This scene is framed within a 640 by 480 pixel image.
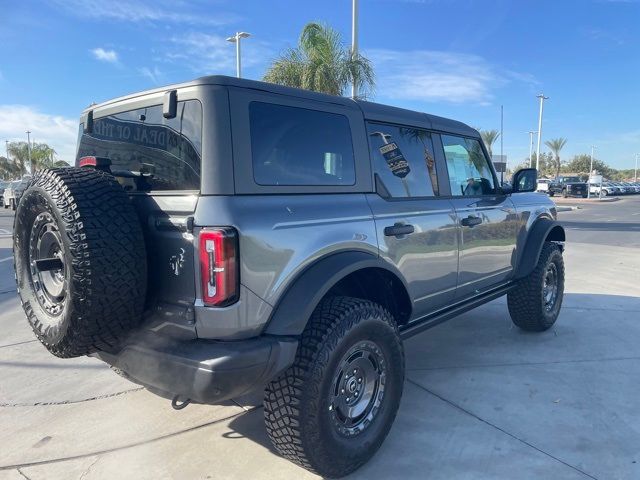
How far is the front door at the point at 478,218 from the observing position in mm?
3857

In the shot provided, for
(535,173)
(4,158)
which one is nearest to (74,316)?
(535,173)

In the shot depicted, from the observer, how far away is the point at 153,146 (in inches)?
105

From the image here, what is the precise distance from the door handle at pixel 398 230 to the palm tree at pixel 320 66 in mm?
11038

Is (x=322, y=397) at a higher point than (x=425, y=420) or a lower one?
higher

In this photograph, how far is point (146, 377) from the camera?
2375 mm

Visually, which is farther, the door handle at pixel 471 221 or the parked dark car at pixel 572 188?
the parked dark car at pixel 572 188

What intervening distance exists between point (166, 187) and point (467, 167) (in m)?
2.62

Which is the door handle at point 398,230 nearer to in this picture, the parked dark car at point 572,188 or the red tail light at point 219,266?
the red tail light at point 219,266

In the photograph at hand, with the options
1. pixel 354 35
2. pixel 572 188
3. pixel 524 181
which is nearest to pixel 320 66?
pixel 354 35

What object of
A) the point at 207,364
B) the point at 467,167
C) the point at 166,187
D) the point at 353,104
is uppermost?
the point at 353,104

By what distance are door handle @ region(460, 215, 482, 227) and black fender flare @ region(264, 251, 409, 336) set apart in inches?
55.3

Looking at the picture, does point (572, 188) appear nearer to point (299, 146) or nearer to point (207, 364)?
point (299, 146)

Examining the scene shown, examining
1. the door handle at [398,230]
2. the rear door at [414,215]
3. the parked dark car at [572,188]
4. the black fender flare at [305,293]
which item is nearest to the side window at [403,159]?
the rear door at [414,215]

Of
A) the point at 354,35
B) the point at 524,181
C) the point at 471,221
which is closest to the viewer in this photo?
the point at 471,221
